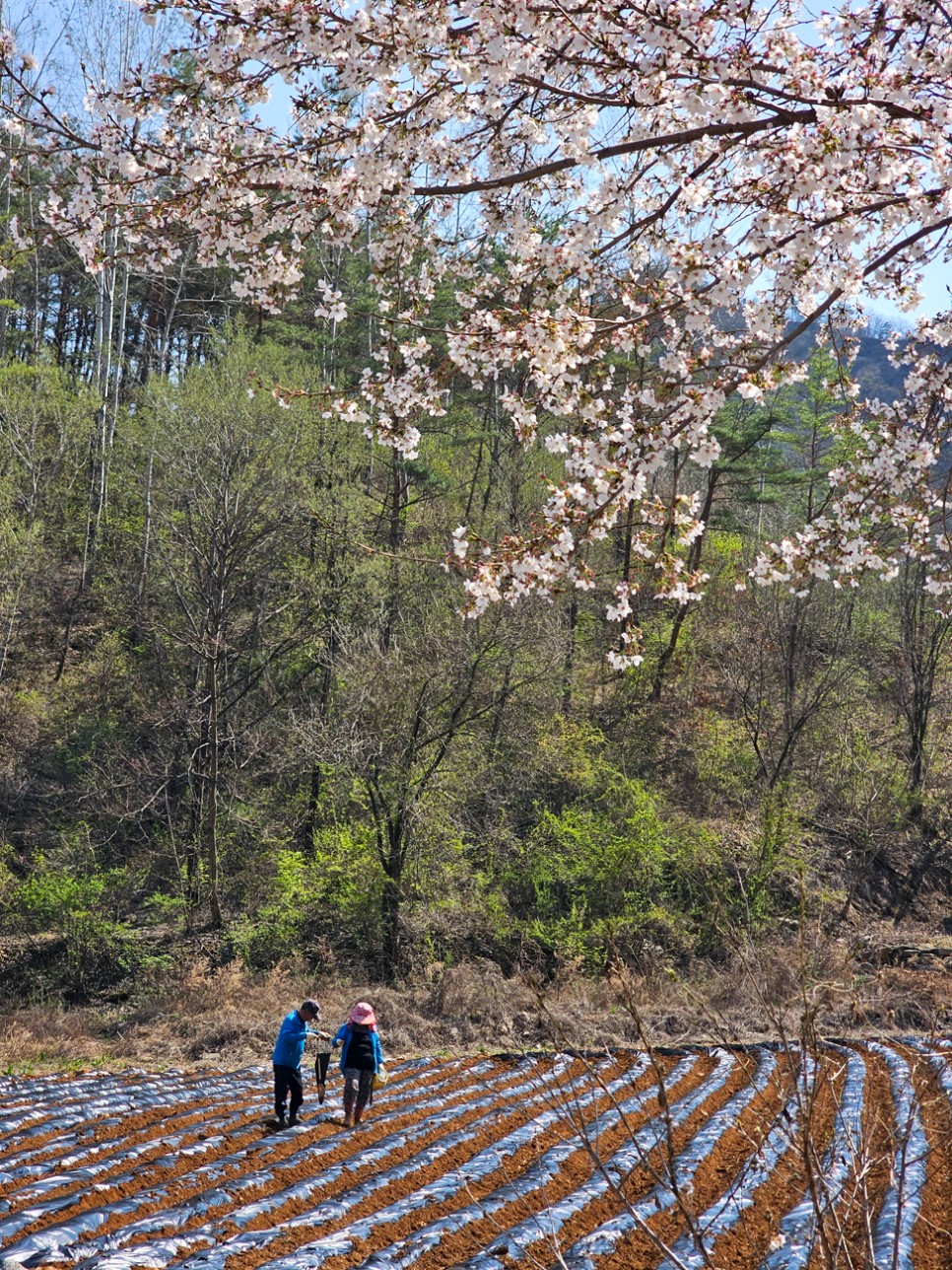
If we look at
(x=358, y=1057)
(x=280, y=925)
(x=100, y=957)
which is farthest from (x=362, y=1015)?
(x=100, y=957)

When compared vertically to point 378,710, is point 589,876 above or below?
below

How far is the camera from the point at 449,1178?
7.93 meters

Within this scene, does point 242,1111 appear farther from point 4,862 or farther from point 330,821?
point 4,862

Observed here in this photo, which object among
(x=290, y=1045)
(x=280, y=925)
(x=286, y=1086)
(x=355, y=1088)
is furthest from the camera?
(x=280, y=925)

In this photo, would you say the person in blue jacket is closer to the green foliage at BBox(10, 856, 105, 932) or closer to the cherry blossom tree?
the cherry blossom tree

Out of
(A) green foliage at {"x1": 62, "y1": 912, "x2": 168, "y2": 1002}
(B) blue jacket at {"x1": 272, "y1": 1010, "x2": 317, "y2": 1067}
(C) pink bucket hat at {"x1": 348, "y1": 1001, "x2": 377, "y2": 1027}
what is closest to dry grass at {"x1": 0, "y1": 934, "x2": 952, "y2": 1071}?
(A) green foliage at {"x1": 62, "y1": 912, "x2": 168, "y2": 1002}

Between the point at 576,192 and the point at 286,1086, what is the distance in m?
8.10

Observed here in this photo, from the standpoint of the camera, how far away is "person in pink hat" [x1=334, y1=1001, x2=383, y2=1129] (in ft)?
32.0

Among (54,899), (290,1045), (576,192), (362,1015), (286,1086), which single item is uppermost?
(576,192)

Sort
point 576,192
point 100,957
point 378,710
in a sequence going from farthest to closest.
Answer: point 378,710
point 100,957
point 576,192

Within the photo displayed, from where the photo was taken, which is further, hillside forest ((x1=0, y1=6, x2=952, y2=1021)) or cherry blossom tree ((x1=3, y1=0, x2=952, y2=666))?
hillside forest ((x1=0, y1=6, x2=952, y2=1021))

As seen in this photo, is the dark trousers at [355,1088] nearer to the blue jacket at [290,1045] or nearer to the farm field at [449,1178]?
the farm field at [449,1178]

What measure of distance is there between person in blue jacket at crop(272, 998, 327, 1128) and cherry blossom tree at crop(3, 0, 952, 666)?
17.8ft

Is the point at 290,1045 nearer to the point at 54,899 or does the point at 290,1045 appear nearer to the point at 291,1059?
the point at 291,1059
